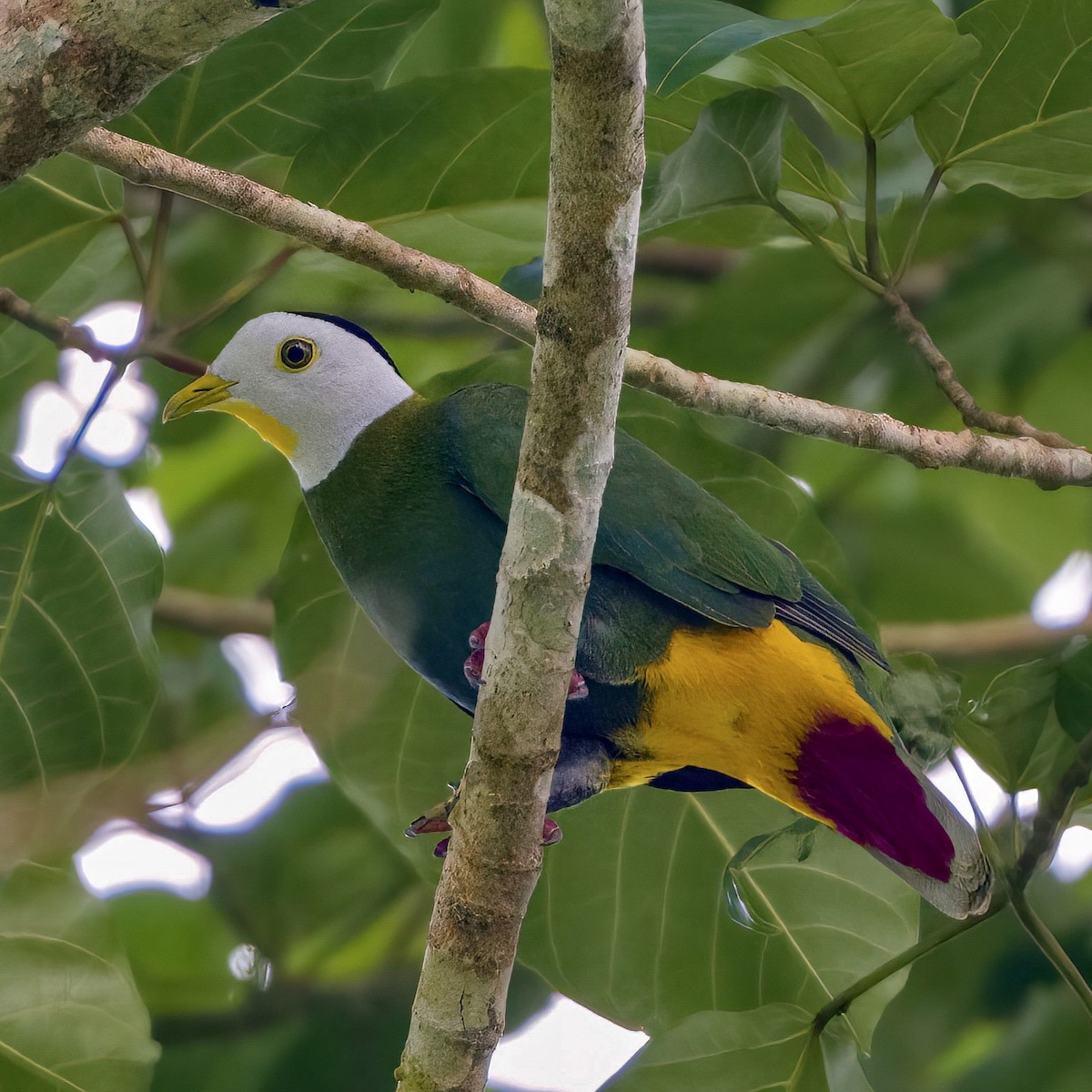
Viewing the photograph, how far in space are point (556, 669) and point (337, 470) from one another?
69cm

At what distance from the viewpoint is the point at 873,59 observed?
6.95 feet

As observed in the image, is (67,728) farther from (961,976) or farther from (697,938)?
(961,976)

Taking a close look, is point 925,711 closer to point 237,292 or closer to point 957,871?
point 957,871

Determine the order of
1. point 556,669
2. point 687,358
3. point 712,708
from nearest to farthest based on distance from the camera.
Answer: point 556,669
point 712,708
point 687,358

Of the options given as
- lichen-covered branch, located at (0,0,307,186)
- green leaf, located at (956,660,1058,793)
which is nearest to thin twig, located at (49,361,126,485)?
lichen-covered branch, located at (0,0,307,186)

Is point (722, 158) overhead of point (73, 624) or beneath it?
overhead

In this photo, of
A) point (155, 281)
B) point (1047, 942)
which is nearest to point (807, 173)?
point (155, 281)

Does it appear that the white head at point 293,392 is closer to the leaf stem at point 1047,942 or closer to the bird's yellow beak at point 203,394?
the bird's yellow beak at point 203,394

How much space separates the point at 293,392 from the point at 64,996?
1.26m

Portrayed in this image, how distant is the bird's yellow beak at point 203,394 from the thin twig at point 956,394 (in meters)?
1.14

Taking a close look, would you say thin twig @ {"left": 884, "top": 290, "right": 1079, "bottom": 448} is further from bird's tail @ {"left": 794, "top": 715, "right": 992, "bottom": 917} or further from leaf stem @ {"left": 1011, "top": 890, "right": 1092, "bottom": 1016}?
leaf stem @ {"left": 1011, "top": 890, "right": 1092, "bottom": 1016}

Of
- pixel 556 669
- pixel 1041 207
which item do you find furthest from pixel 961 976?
pixel 556 669

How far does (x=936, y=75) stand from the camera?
216 centimetres

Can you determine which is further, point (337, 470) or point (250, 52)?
point (250, 52)
